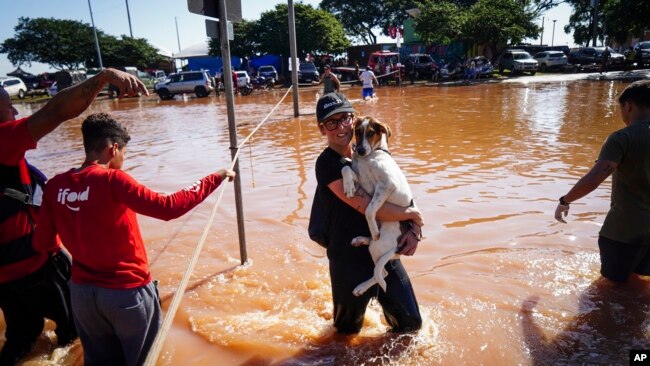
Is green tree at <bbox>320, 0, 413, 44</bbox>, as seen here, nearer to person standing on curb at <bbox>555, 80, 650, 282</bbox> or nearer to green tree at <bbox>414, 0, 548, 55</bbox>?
green tree at <bbox>414, 0, 548, 55</bbox>

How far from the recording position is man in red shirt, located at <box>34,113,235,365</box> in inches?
83.4

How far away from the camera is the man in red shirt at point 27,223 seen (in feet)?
7.84

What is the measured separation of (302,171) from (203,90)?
876 inches

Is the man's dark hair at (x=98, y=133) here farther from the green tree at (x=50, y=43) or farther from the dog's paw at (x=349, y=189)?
the green tree at (x=50, y=43)

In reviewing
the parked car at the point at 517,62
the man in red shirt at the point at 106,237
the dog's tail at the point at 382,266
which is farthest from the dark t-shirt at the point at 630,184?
the parked car at the point at 517,62

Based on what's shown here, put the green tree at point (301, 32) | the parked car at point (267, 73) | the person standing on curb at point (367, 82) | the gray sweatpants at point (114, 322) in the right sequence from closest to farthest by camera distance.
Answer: the gray sweatpants at point (114, 322) → the person standing on curb at point (367, 82) → the parked car at point (267, 73) → the green tree at point (301, 32)

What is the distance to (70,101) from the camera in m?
2.42

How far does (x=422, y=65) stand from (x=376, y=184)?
99.7 ft

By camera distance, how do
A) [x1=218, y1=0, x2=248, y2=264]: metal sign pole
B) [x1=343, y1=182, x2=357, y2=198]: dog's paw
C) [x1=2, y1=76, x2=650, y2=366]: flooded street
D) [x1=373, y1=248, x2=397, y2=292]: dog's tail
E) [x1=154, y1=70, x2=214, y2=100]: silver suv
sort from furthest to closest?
1. [x1=154, y1=70, x2=214, y2=100]: silver suv
2. [x1=218, y1=0, x2=248, y2=264]: metal sign pole
3. [x1=2, y1=76, x2=650, y2=366]: flooded street
4. [x1=373, y1=248, x2=397, y2=292]: dog's tail
5. [x1=343, y1=182, x2=357, y2=198]: dog's paw

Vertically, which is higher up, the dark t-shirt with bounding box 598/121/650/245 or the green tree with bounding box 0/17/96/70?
the green tree with bounding box 0/17/96/70

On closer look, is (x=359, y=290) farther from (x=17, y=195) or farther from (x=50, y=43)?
(x=50, y=43)

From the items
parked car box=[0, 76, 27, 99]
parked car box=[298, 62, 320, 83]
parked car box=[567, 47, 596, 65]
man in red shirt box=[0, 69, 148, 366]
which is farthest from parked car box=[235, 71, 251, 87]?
man in red shirt box=[0, 69, 148, 366]

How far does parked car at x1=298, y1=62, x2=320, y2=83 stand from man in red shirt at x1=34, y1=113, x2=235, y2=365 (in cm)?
3245

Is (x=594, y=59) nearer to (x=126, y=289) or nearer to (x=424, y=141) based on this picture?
(x=424, y=141)
